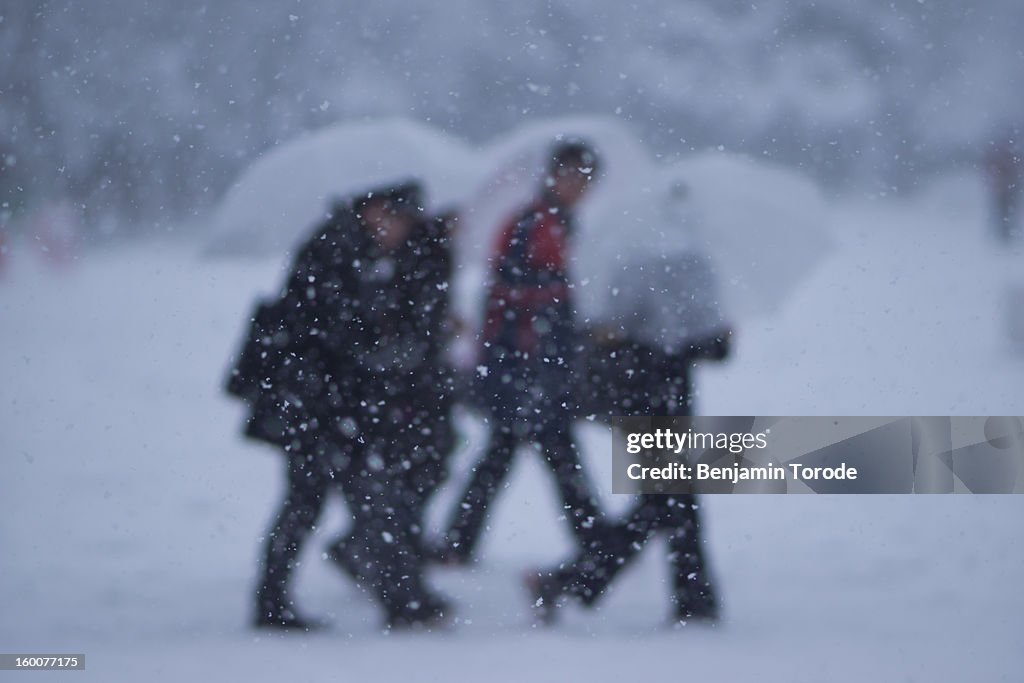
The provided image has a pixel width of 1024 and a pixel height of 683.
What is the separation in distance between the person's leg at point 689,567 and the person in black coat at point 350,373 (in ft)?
1.64

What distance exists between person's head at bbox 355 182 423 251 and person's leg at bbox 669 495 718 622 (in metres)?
0.76

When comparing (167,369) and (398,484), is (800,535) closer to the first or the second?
(398,484)

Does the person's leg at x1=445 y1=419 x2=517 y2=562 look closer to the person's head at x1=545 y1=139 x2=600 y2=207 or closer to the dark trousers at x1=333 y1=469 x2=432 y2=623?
the dark trousers at x1=333 y1=469 x2=432 y2=623

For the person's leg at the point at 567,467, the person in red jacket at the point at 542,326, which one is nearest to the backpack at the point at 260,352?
the person in red jacket at the point at 542,326

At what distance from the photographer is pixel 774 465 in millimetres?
1671

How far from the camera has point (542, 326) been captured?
1663 millimetres

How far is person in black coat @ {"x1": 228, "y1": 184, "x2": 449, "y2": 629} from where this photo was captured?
65.7 inches

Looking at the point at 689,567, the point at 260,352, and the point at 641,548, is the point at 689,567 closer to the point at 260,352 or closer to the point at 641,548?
the point at 641,548

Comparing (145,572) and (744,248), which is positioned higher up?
(744,248)

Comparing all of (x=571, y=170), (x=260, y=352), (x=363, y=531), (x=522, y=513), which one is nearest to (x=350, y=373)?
(x=260, y=352)

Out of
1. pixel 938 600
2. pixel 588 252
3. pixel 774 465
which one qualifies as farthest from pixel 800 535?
pixel 588 252

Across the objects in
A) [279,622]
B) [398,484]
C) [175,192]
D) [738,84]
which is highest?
[738,84]

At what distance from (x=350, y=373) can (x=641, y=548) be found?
2.22ft

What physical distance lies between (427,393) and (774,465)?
0.70 metres
